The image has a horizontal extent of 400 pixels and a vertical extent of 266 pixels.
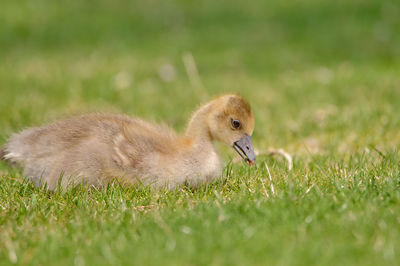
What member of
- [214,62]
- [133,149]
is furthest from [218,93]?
[133,149]

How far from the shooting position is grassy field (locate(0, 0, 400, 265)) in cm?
268

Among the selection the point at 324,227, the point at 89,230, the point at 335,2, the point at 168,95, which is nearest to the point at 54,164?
the point at 89,230

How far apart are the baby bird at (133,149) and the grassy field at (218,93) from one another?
0.13 m

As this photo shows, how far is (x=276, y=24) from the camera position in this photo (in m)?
12.3

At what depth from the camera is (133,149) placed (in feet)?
12.5

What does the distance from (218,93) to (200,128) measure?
406 cm

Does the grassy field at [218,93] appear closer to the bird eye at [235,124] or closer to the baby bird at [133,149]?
the baby bird at [133,149]

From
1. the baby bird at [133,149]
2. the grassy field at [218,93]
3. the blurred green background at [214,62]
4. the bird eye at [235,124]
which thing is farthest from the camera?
the blurred green background at [214,62]

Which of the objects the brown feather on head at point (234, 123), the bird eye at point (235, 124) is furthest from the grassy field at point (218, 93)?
the bird eye at point (235, 124)

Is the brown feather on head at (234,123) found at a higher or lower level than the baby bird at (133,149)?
higher

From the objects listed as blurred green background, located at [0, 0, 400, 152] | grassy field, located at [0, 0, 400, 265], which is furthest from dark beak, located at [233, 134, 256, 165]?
blurred green background, located at [0, 0, 400, 152]

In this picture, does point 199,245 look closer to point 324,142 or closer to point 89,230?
point 89,230

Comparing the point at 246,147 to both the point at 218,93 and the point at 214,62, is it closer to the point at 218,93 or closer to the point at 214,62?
the point at 218,93

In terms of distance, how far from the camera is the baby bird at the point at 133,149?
376cm
